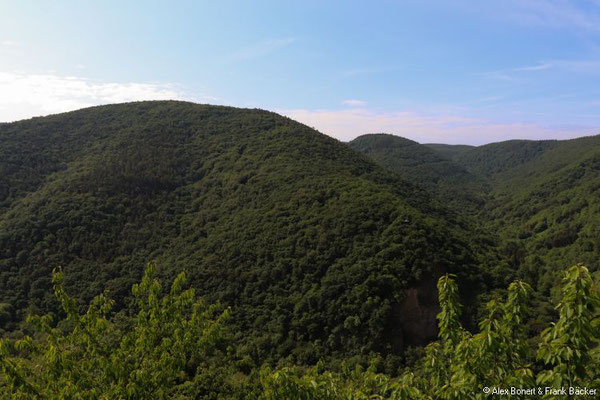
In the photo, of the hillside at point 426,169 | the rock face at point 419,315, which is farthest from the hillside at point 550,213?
the rock face at point 419,315

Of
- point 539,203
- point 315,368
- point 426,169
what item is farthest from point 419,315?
point 426,169

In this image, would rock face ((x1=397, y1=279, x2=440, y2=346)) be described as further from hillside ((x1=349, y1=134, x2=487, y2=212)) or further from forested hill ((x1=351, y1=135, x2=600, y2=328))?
hillside ((x1=349, y1=134, x2=487, y2=212))

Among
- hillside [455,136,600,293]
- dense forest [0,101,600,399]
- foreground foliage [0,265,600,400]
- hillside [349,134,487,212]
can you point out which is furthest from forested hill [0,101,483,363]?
hillside [349,134,487,212]

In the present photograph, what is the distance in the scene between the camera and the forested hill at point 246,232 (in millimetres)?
38719

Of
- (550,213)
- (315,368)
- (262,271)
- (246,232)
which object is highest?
(315,368)

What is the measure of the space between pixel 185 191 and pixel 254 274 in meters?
30.7

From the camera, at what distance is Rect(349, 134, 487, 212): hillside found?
112562mm

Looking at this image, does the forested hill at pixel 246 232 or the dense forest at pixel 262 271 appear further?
the forested hill at pixel 246 232

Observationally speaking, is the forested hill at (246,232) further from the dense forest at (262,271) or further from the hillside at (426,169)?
the hillside at (426,169)

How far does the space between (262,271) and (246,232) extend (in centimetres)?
861

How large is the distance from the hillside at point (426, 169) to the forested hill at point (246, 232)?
43.2 m

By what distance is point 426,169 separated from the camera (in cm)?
13838

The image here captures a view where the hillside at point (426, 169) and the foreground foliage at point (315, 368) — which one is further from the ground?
the hillside at point (426, 169)

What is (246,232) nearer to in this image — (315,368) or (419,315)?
(419,315)
